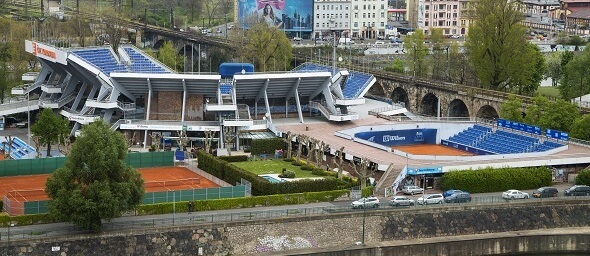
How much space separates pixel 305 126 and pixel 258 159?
29.5 ft

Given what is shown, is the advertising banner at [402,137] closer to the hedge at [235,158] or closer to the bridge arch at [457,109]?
the hedge at [235,158]

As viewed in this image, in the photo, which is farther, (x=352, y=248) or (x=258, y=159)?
(x=258, y=159)

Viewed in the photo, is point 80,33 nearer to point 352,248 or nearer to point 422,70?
point 422,70

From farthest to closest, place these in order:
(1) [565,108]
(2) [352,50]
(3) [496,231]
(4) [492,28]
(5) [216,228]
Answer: (2) [352,50], (4) [492,28], (1) [565,108], (3) [496,231], (5) [216,228]

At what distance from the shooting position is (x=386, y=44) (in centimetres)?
16938

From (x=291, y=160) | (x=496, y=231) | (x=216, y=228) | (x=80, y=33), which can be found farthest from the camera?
(x=80, y=33)

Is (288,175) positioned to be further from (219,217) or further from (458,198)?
(219,217)

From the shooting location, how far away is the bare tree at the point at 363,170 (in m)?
68.9

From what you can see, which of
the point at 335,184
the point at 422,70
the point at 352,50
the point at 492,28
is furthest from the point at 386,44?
the point at 335,184

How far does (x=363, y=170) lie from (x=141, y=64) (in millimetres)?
31293

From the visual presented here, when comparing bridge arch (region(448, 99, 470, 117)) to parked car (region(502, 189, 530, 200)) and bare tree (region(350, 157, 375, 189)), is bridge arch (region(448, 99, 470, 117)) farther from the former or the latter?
parked car (region(502, 189, 530, 200))

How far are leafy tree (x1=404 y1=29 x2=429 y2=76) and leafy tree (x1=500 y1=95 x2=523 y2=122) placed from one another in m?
32.5

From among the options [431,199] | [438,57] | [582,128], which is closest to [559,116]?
[582,128]

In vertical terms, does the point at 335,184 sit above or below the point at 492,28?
below
